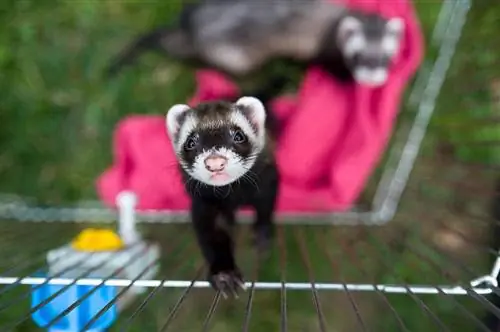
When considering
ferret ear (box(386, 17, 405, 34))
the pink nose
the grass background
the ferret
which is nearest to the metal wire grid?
the grass background

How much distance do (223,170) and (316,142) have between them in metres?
0.59

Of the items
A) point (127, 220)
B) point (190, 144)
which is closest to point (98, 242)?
point (127, 220)

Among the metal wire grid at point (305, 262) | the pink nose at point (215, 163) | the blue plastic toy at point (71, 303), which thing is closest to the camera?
the pink nose at point (215, 163)

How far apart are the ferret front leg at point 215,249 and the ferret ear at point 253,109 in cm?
16

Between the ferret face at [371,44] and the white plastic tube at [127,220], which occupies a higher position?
the ferret face at [371,44]

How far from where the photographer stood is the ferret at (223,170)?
84cm

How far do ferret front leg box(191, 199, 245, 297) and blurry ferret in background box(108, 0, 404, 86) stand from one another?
1.63 feet

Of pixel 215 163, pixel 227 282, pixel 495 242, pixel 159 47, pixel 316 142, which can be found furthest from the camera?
pixel 159 47

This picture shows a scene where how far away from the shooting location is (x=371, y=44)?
137cm

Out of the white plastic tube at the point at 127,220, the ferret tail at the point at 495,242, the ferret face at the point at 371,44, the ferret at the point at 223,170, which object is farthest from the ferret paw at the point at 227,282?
the ferret face at the point at 371,44

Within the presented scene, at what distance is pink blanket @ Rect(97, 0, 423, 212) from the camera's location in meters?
1.35

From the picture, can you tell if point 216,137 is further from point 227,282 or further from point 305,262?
point 305,262

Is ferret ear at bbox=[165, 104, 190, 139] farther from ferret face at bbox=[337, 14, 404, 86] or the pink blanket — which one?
ferret face at bbox=[337, 14, 404, 86]

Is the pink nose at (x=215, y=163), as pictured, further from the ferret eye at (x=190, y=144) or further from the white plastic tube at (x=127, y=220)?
the white plastic tube at (x=127, y=220)
